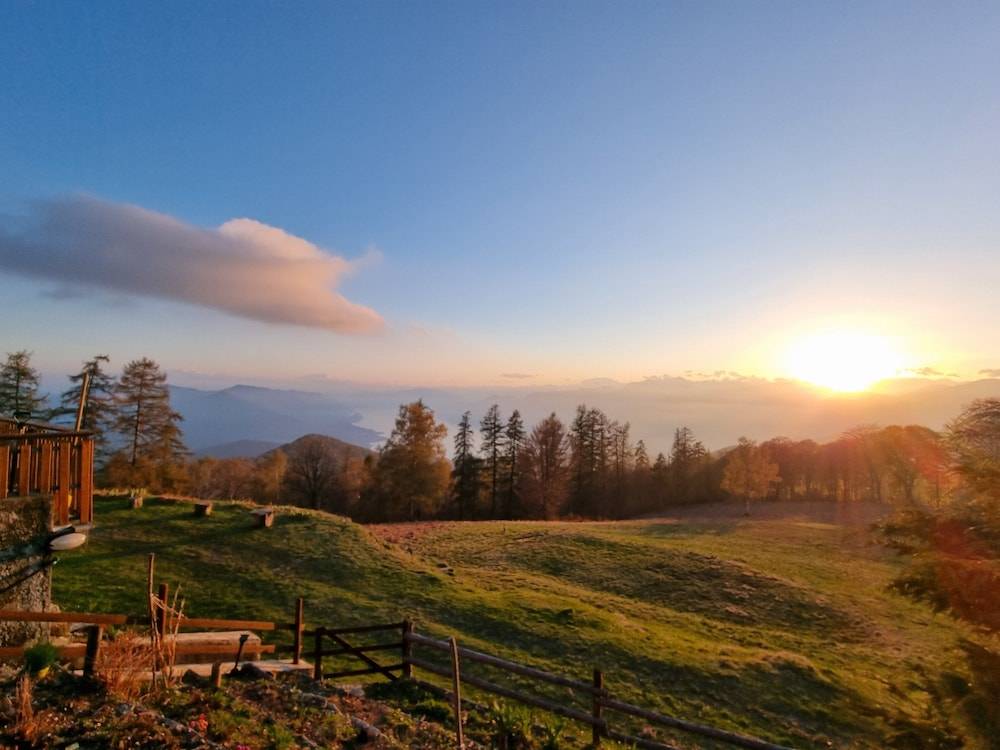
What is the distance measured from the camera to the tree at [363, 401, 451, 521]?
53.9 meters

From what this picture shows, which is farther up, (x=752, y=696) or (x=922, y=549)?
(x=922, y=549)

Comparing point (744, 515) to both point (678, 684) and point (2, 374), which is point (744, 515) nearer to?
point (678, 684)

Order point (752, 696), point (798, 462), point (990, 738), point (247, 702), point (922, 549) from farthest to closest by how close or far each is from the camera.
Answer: point (798, 462)
point (752, 696)
point (247, 702)
point (922, 549)
point (990, 738)

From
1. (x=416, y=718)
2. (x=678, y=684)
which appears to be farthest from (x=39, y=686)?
(x=678, y=684)

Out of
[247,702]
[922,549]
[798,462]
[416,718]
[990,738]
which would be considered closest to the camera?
[990,738]

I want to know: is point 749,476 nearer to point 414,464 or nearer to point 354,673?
point 414,464

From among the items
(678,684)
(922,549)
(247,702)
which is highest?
(922,549)

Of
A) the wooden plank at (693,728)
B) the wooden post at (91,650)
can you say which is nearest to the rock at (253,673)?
the wooden post at (91,650)

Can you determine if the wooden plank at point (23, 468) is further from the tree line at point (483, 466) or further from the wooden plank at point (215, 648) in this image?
the tree line at point (483, 466)

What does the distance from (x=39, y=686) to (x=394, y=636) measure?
348 inches

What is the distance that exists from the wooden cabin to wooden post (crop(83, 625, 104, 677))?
9.51ft

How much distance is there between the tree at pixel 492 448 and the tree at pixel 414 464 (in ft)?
27.2

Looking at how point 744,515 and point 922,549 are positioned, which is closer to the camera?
point 922,549

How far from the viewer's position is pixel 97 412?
147 feet
